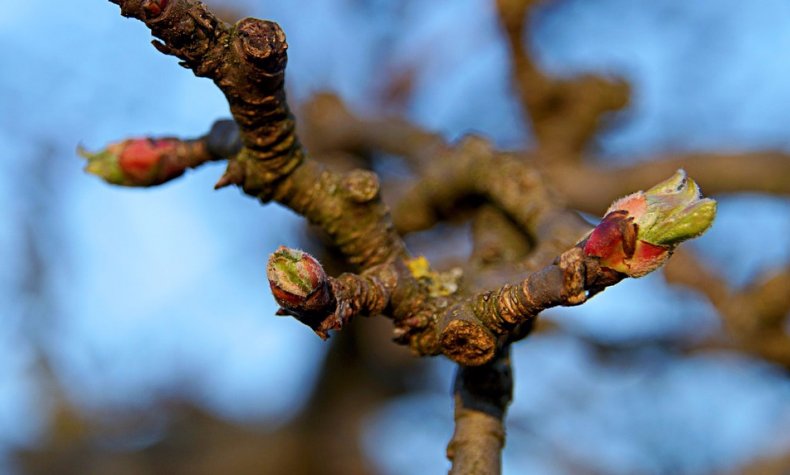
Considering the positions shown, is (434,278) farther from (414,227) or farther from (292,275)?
(414,227)

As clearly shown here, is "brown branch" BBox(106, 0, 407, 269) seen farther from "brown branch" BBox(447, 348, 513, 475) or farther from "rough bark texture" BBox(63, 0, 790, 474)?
"brown branch" BBox(447, 348, 513, 475)

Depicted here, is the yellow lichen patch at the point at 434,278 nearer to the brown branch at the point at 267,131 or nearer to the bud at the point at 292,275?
the brown branch at the point at 267,131

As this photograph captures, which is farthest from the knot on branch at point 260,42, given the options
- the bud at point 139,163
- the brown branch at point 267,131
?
the bud at point 139,163

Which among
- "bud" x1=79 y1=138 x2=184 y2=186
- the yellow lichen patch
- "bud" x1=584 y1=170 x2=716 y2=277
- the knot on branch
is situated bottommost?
"bud" x1=584 y1=170 x2=716 y2=277

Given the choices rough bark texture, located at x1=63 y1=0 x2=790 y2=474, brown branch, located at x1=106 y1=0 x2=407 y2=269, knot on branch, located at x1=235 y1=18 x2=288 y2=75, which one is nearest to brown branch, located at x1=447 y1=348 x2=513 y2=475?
rough bark texture, located at x1=63 y1=0 x2=790 y2=474

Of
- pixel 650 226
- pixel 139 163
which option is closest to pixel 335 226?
pixel 139 163

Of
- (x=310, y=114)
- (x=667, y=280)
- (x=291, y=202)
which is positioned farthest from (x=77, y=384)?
(x=291, y=202)
